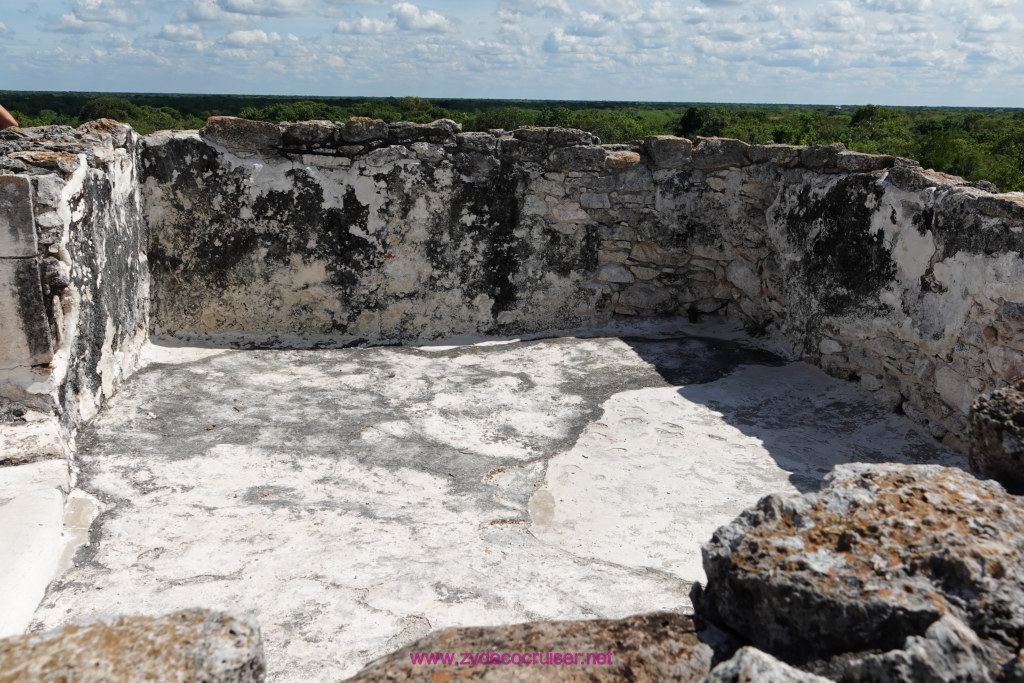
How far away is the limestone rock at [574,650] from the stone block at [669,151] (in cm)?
374

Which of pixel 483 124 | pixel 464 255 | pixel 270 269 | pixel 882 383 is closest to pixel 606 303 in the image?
pixel 464 255

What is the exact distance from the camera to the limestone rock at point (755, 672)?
47.5 inches

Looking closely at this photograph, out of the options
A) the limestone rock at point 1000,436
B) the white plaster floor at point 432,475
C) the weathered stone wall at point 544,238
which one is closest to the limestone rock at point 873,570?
the limestone rock at point 1000,436

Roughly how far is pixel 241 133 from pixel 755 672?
394 cm

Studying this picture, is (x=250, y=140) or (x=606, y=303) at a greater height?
(x=250, y=140)

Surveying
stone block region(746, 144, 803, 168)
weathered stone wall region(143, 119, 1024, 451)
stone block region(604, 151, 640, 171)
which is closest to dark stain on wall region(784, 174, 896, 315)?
weathered stone wall region(143, 119, 1024, 451)

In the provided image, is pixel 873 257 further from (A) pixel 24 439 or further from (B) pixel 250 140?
(A) pixel 24 439

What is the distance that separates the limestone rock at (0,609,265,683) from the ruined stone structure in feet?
5.89

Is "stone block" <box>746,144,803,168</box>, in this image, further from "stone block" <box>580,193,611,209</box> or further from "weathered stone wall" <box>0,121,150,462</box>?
"weathered stone wall" <box>0,121,150,462</box>

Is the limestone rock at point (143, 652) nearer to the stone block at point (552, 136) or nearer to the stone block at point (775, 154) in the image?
the stone block at point (552, 136)

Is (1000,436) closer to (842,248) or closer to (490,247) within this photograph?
(842,248)

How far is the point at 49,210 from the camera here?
306cm

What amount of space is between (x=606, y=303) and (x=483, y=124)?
1141cm

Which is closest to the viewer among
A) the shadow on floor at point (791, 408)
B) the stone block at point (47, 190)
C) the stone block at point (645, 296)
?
the stone block at point (47, 190)
